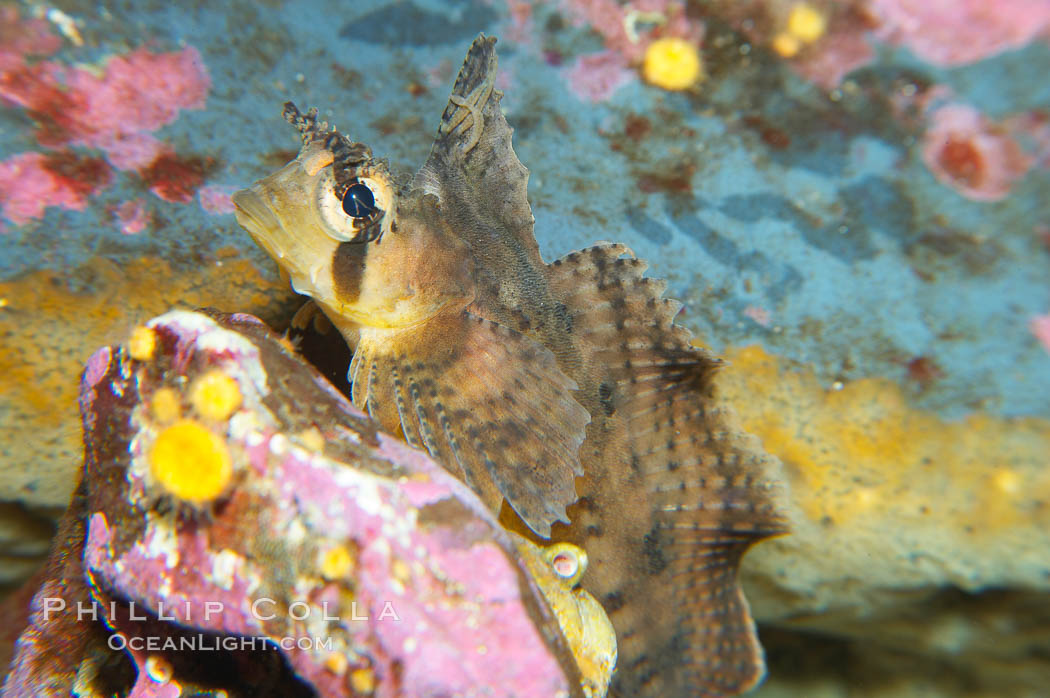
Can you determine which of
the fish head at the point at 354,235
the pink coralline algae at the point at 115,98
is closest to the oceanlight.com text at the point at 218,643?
the fish head at the point at 354,235

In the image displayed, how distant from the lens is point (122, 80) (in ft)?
8.95

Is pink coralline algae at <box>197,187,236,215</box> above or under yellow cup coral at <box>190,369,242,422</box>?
above

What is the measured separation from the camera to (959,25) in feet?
8.39

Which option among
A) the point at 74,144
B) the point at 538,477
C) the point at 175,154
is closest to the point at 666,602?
the point at 538,477

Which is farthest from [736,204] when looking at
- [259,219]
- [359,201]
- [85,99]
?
[85,99]

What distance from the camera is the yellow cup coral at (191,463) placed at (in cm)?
143

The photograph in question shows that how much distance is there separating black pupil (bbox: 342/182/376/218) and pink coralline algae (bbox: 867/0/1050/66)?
2.60 metres

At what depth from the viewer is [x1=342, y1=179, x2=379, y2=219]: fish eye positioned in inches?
87.2

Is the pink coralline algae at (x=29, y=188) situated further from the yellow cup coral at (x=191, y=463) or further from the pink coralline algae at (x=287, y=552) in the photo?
the yellow cup coral at (x=191, y=463)

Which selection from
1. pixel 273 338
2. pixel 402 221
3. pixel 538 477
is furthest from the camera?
pixel 402 221

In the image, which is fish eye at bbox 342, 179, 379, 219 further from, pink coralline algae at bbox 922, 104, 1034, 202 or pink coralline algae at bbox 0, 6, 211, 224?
pink coralline algae at bbox 922, 104, 1034, 202

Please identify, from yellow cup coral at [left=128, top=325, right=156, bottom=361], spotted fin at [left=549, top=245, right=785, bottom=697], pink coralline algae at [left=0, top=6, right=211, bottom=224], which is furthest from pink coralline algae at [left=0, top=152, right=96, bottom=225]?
spotted fin at [left=549, top=245, right=785, bottom=697]

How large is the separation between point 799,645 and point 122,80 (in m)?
6.19

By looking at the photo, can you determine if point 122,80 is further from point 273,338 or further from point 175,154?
point 273,338
